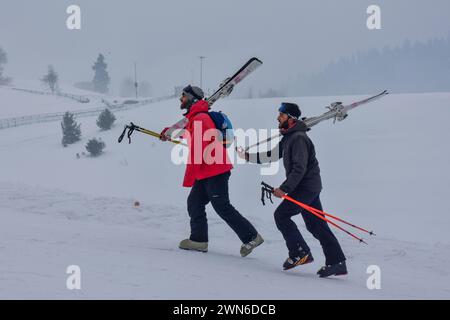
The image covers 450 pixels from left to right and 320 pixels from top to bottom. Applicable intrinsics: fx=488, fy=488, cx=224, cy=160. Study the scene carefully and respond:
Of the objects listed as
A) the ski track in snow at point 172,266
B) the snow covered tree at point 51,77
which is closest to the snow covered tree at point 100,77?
the snow covered tree at point 51,77

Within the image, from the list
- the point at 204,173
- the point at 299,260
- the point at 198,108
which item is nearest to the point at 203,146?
the point at 204,173

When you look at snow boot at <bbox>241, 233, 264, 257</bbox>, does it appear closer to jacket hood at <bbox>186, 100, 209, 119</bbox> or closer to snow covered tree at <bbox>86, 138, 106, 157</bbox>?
jacket hood at <bbox>186, 100, 209, 119</bbox>

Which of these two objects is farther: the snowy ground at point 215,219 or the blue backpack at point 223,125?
the blue backpack at point 223,125

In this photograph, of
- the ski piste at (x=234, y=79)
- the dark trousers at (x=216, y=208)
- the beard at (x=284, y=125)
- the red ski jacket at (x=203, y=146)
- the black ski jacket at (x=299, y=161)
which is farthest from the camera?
the ski piste at (x=234, y=79)

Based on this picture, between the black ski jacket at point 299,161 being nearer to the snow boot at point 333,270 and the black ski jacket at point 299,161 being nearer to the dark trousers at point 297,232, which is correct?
the dark trousers at point 297,232

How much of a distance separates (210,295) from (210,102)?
2908mm

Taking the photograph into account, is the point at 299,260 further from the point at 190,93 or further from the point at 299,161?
the point at 190,93

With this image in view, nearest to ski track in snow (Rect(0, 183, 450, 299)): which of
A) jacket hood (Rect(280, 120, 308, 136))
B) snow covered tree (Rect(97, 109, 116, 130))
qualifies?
jacket hood (Rect(280, 120, 308, 136))

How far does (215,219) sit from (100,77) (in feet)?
328

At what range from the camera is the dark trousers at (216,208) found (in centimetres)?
580

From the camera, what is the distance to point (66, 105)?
57344mm

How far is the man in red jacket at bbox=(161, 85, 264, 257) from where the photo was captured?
566 centimetres

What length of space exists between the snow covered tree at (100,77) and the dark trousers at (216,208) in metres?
102
